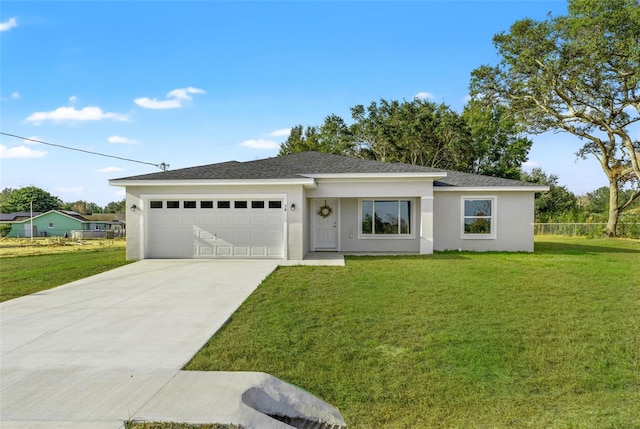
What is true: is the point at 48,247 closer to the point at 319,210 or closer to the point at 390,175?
the point at 319,210

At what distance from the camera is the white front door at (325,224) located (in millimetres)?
14758

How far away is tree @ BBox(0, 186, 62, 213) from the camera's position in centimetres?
7194

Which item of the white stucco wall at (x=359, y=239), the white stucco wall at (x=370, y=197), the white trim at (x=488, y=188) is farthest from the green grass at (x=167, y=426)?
the white trim at (x=488, y=188)

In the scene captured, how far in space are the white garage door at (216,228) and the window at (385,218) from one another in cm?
378

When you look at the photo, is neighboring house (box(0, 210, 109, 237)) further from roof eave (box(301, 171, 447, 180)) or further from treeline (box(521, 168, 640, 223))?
treeline (box(521, 168, 640, 223))

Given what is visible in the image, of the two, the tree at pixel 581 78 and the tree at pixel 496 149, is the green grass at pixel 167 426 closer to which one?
the tree at pixel 581 78

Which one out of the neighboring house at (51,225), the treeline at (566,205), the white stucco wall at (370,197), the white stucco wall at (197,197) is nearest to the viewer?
the white stucco wall at (197,197)

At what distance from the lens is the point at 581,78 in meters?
23.5

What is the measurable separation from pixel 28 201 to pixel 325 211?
80338 millimetres

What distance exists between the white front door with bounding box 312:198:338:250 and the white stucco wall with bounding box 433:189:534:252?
155 inches

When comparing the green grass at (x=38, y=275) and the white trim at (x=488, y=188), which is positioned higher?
the white trim at (x=488, y=188)

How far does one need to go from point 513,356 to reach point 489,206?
11.3 metres

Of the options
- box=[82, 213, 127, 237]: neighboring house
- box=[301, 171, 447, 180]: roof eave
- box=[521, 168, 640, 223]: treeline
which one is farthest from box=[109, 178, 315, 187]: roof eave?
box=[82, 213, 127, 237]: neighboring house

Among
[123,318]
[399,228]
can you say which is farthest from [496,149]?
[123,318]
